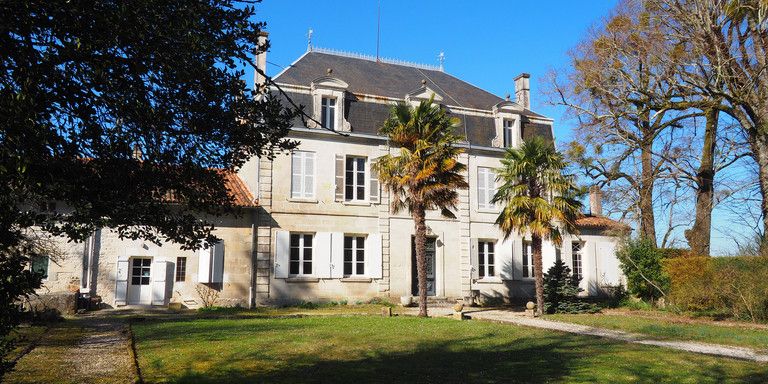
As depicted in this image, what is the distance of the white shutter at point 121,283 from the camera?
17.6 meters

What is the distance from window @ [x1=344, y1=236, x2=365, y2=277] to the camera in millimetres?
20734

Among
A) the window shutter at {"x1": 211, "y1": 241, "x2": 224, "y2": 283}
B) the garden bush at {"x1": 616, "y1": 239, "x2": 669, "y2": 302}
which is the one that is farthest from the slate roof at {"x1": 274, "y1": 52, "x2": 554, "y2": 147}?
the garden bush at {"x1": 616, "y1": 239, "x2": 669, "y2": 302}

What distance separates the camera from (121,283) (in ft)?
57.9

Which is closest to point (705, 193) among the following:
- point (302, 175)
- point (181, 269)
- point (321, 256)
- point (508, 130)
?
point (508, 130)

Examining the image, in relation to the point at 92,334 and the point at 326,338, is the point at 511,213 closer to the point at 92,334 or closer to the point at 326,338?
the point at 326,338

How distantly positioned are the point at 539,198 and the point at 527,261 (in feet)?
23.0

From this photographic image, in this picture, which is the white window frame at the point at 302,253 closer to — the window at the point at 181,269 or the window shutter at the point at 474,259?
the window at the point at 181,269

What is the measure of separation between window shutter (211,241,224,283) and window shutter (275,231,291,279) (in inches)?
69.0

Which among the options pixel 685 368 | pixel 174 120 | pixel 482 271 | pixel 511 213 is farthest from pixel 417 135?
pixel 174 120

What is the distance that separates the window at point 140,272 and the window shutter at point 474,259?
1126 centimetres

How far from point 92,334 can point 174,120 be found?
857 cm

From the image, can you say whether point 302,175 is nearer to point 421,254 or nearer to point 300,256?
point 300,256

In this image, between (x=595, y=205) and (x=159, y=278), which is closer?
(x=159, y=278)

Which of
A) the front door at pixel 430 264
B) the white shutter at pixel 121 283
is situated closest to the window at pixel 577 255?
the front door at pixel 430 264
